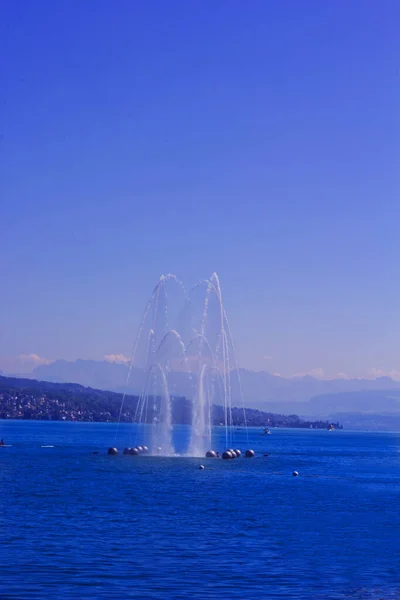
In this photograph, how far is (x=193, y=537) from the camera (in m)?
42.2

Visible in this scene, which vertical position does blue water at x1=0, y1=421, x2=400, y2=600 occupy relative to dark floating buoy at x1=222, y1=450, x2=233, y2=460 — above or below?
below

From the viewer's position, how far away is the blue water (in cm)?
3167

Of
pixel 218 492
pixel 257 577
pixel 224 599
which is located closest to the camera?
pixel 224 599

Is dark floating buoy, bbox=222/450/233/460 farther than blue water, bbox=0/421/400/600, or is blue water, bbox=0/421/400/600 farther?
dark floating buoy, bbox=222/450/233/460

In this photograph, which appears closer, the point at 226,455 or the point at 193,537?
the point at 193,537

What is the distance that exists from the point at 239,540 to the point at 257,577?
28.5ft

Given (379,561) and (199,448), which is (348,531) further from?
(199,448)

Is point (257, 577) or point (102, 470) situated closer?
point (257, 577)

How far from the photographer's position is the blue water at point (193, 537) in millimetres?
31672

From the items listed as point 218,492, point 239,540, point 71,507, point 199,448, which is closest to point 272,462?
point 199,448

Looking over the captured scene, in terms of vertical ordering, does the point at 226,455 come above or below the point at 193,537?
above

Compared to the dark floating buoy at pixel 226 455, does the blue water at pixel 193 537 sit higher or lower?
lower

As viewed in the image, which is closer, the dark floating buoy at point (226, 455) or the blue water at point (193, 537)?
the blue water at point (193, 537)

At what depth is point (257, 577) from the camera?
33594 mm
